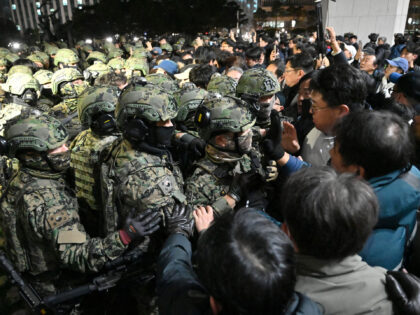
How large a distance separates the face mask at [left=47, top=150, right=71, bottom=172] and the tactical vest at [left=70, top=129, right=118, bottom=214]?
642mm

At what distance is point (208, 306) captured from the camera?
55.0 inches

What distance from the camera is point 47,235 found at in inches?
92.0

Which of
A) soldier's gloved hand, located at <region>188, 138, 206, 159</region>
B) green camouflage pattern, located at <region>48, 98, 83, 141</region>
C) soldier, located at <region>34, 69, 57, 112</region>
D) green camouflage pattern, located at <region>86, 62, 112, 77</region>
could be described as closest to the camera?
soldier's gloved hand, located at <region>188, 138, 206, 159</region>

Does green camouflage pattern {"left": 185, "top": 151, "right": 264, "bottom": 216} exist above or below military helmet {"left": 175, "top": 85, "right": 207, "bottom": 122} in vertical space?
below

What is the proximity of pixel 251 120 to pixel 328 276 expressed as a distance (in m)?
1.81

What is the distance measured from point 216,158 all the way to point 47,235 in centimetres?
158

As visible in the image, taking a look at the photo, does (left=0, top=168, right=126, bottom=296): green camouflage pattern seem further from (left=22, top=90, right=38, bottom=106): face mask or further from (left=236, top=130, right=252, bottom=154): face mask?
(left=22, top=90, right=38, bottom=106): face mask

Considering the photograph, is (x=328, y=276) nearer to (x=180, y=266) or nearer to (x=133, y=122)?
(x=180, y=266)

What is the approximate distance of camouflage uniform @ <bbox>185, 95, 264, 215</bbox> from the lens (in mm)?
2949

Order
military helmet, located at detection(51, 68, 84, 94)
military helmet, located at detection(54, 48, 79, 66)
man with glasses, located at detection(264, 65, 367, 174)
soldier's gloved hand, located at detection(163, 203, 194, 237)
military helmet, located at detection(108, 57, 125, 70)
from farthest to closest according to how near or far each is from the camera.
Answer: military helmet, located at detection(108, 57, 125, 70) → military helmet, located at detection(54, 48, 79, 66) → military helmet, located at detection(51, 68, 84, 94) → man with glasses, located at detection(264, 65, 367, 174) → soldier's gloved hand, located at detection(163, 203, 194, 237)

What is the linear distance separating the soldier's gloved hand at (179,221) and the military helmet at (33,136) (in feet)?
3.84

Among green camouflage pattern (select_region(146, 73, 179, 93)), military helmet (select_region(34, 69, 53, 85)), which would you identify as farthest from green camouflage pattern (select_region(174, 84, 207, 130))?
military helmet (select_region(34, 69, 53, 85))

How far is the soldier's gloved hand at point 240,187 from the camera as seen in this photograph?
8.64 feet

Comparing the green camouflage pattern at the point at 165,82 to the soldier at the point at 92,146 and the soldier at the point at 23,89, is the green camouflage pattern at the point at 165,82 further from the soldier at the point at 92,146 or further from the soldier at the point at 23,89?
the soldier at the point at 23,89
